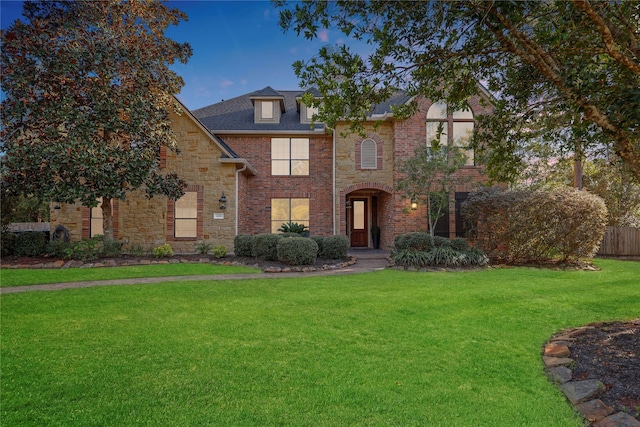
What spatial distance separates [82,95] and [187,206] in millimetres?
5177

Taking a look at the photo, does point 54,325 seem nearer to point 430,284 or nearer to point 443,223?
point 430,284

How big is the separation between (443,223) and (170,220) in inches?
455

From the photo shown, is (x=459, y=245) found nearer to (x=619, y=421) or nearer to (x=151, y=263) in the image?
(x=619, y=421)

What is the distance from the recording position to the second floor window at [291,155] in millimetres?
16266

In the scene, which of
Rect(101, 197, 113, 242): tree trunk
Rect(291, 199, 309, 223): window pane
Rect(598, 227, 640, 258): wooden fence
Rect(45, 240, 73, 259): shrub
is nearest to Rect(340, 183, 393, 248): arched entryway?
Rect(291, 199, 309, 223): window pane

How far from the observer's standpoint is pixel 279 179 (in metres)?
16.2

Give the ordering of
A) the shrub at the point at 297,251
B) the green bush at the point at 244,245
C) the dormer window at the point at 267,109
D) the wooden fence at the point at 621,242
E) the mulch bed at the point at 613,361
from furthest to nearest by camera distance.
Answer: the dormer window at the point at 267,109, the wooden fence at the point at 621,242, the green bush at the point at 244,245, the shrub at the point at 297,251, the mulch bed at the point at 613,361

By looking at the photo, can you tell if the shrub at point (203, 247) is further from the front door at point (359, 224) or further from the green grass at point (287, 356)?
the front door at point (359, 224)

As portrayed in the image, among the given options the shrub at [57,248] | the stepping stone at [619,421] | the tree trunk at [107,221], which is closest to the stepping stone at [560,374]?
the stepping stone at [619,421]

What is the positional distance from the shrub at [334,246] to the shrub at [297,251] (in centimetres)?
137

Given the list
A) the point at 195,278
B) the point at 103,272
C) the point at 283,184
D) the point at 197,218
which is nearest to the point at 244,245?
the point at 197,218

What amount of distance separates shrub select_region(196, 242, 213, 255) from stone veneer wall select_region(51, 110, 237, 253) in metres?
0.19

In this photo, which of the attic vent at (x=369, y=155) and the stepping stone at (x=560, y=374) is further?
the attic vent at (x=369, y=155)

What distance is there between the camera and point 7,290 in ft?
23.2
